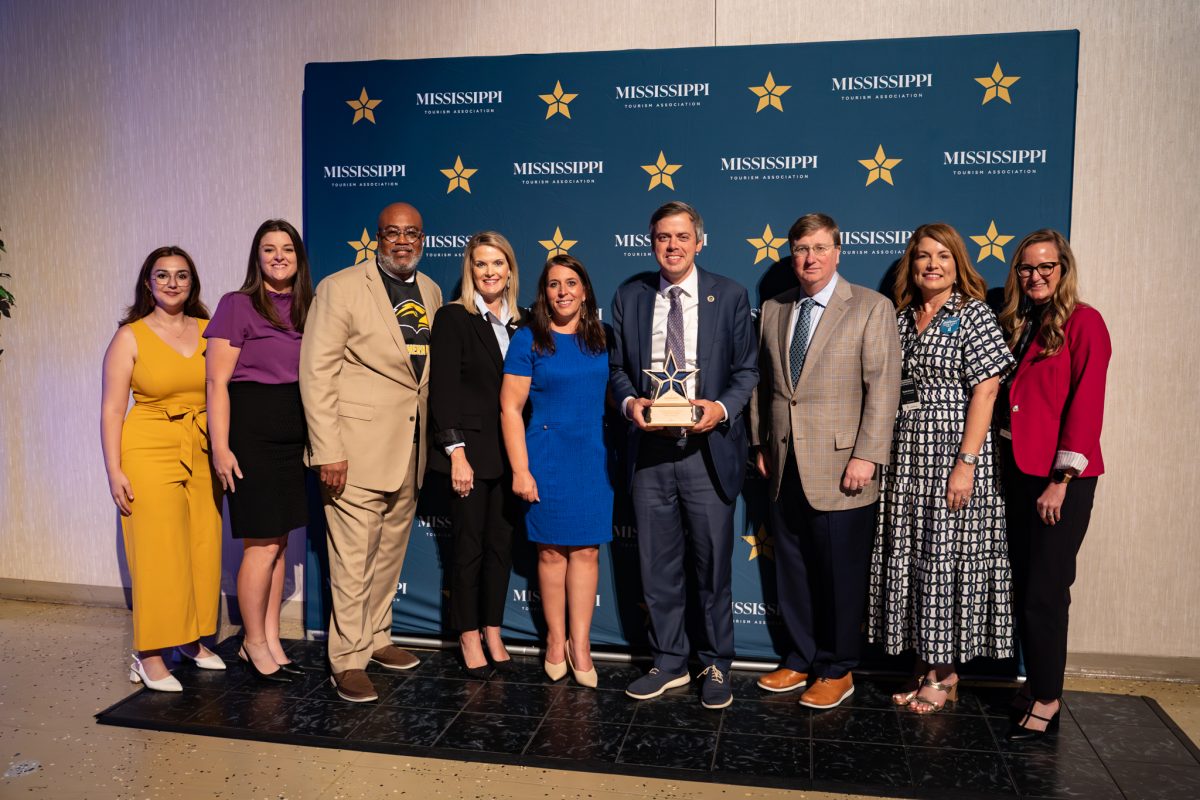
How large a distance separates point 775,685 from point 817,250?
5.43 ft

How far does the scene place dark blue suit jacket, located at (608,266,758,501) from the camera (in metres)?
3.21

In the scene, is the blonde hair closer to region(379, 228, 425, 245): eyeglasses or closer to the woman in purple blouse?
region(379, 228, 425, 245): eyeglasses

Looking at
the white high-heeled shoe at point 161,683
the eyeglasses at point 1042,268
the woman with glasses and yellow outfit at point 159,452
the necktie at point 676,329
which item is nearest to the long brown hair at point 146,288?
the woman with glasses and yellow outfit at point 159,452

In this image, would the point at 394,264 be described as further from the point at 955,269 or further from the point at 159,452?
the point at 955,269

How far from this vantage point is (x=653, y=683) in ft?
11.0

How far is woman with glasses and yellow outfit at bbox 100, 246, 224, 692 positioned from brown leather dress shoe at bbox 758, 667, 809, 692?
2262 millimetres

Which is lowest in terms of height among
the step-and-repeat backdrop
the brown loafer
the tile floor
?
the tile floor

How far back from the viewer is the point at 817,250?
10.3 feet

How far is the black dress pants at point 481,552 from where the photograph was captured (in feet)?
11.2

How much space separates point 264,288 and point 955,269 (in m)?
2.55

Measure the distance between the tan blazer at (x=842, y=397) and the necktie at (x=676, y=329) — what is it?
14.6 inches

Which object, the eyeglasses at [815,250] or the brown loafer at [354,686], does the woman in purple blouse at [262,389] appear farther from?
the eyeglasses at [815,250]

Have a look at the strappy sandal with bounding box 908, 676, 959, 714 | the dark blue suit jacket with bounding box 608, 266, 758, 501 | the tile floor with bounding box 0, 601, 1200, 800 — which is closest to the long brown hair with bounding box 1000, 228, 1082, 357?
the dark blue suit jacket with bounding box 608, 266, 758, 501

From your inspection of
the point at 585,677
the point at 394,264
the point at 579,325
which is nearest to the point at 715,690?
the point at 585,677
